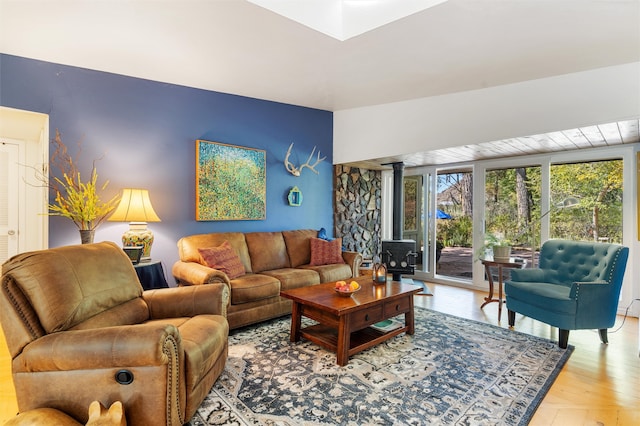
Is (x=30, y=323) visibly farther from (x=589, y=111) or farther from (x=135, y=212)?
(x=589, y=111)

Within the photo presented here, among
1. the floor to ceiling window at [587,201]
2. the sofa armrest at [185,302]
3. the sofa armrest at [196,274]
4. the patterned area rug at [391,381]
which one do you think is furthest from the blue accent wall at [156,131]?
the floor to ceiling window at [587,201]

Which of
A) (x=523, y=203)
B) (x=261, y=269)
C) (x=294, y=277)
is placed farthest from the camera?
(x=523, y=203)

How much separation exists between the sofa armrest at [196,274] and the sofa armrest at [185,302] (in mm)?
429

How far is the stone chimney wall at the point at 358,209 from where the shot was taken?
17.6 ft

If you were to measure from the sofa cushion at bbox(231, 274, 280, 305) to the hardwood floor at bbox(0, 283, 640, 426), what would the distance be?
1623 mm

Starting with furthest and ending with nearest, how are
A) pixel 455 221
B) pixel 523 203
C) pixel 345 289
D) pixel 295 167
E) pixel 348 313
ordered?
pixel 455 221 < pixel 295 167 < pixel 523 203 < pixel 345 289 < pixel 348 313

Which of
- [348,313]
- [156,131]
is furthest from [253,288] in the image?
[156,131]

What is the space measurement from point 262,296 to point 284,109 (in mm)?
2795

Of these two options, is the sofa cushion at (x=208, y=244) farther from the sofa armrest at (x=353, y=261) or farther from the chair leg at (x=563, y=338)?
the chair leg at (x=563, y=338)

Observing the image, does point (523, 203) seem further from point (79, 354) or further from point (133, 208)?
point (79, 354)

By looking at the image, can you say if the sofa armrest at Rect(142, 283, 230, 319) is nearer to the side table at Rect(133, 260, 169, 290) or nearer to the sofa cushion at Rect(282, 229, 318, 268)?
the side table at Rect(133, 260, 169, 290)

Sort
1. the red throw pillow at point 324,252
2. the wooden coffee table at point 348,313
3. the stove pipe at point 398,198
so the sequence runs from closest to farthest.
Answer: the wooden coffee table at point 348,313 < the red throw pillow at point 324,252 < the stove pipe at point 398,198

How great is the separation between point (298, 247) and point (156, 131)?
225 centimetres

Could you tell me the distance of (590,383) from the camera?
89.7 inches
